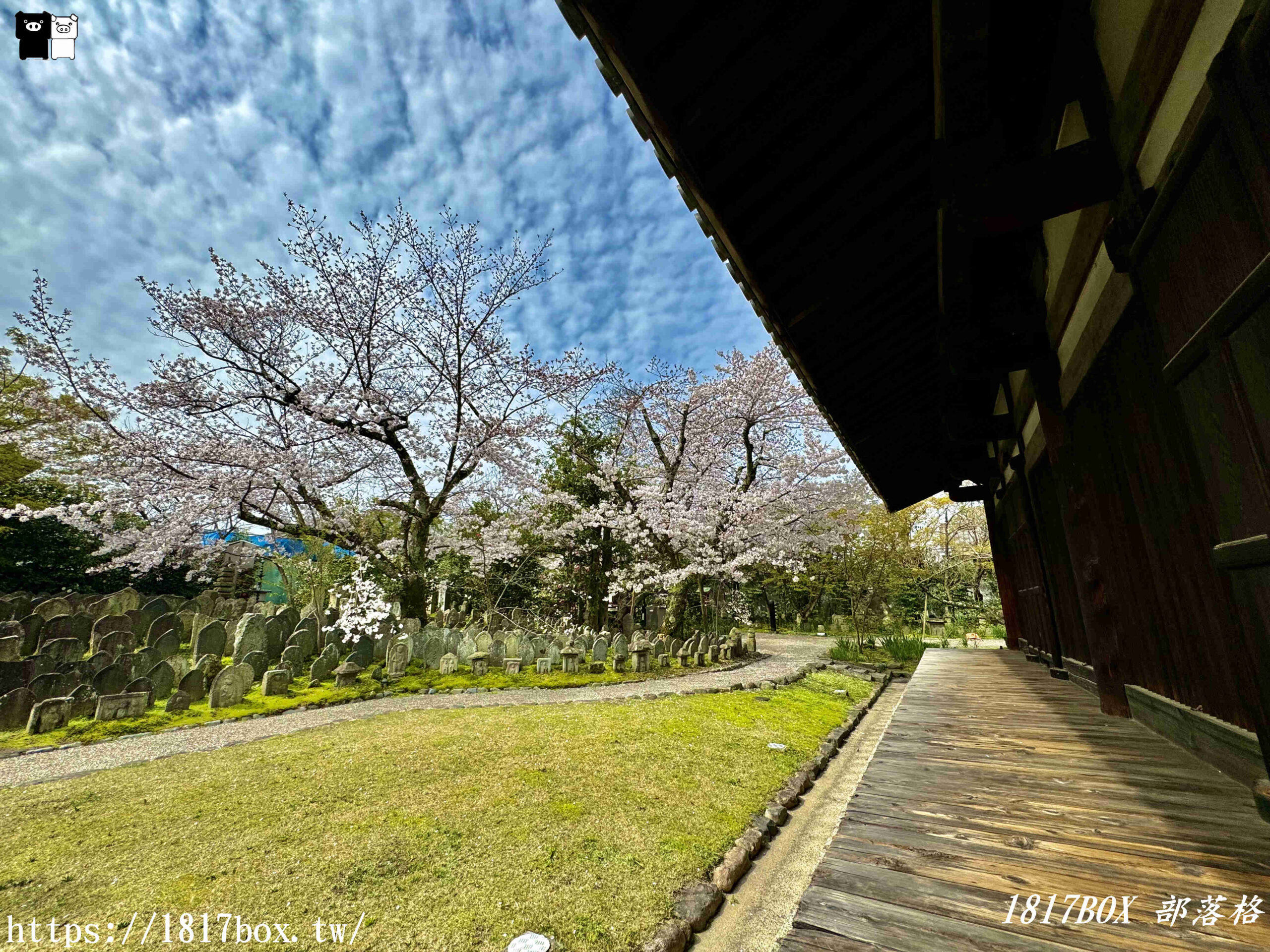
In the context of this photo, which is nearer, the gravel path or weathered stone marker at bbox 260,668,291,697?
the gravel path

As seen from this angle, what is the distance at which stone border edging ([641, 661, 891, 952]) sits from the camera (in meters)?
2.38

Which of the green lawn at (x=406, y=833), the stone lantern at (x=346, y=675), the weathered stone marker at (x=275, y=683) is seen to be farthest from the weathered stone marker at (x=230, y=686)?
the green lawn at (x=406, y=833)

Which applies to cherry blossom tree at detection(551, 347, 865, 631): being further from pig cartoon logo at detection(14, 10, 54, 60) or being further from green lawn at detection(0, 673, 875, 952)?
pig cartoon logo at detection(14, 10, 54, 60)

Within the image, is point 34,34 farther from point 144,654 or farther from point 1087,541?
point 1087,541

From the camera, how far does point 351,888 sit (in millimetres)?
2564

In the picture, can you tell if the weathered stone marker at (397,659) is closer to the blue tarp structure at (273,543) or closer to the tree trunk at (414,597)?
the tree trunk at (414,597)

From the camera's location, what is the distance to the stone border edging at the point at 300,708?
4719 mm

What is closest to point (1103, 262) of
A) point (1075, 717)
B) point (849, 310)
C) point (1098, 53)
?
point (1098, 53)

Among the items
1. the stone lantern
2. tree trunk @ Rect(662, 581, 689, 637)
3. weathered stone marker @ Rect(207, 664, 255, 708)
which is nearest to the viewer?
weathered stone marker @ Rect(207, 664, 255, 708)

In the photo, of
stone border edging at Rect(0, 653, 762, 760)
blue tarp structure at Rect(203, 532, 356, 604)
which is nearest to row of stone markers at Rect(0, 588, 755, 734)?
stone border edging at Rect(0, 653, 762, 760)

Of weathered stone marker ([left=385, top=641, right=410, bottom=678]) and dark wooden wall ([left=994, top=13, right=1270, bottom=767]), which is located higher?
dark wooden wall ([left=994, top=13, right=1270, bottom=767])

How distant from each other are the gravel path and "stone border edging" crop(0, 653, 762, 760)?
5 cm

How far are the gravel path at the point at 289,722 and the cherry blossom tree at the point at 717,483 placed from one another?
3.50m

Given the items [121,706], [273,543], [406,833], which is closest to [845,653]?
[406,833]
